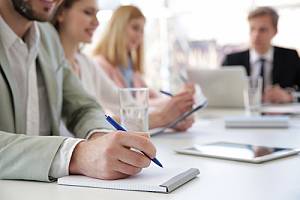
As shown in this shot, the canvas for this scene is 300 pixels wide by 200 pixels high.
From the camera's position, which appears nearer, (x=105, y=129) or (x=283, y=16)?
(x=105, y=129)

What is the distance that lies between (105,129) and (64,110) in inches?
13.7

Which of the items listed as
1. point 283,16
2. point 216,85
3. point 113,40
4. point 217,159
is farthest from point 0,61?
point 283,16

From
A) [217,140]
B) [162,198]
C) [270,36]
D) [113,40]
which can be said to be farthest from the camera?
[270,36]

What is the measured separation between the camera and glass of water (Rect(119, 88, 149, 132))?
1399mm

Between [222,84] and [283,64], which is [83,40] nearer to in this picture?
[222,84]

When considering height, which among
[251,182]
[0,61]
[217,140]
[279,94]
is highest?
[0,61]

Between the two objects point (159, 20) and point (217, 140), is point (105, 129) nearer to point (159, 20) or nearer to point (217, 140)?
point (217, 140)

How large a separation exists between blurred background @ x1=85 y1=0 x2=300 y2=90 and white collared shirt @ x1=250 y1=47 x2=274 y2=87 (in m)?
1.40

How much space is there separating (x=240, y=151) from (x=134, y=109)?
1.07ft

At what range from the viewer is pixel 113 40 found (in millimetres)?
3156

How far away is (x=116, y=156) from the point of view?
3.11ft

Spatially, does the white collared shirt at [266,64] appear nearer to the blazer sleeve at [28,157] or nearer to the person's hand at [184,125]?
the person's hand at [184,125]

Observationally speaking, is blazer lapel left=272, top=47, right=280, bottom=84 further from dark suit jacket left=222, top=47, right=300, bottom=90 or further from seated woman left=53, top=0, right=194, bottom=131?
seated woman left=53, top=0, right=194, bottom=131

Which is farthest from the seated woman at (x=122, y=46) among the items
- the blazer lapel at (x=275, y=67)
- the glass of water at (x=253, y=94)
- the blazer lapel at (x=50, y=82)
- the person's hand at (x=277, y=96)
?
the blazer lapel at (x=50, y=82)
